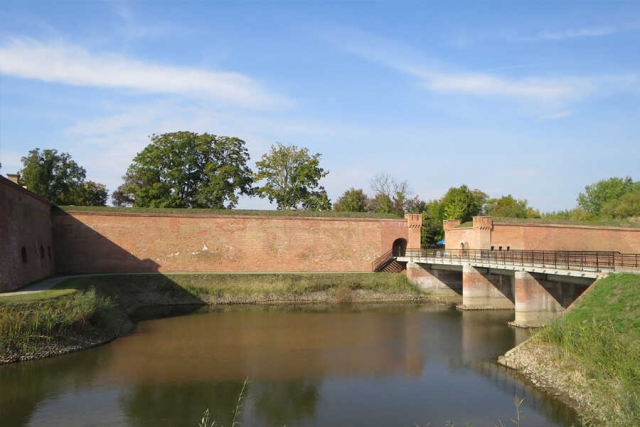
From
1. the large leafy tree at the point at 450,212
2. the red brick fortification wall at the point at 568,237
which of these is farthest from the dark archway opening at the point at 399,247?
the large leafy tree at the point at 450,212

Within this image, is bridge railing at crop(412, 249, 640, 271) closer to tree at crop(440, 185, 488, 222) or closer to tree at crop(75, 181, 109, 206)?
tree at crop(440, 185, 488, 222)

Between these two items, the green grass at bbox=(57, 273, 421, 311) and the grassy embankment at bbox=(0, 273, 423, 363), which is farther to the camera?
the green grass at bbox=(57, 273, 421, 311)

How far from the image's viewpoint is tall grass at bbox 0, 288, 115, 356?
45.7 feet

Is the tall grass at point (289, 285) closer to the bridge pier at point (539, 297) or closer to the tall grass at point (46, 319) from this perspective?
the tall grass at point (46, 319)

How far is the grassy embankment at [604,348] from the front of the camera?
8.78 metres

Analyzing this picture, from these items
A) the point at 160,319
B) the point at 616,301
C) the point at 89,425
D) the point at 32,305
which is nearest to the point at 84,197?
the point at 160,319

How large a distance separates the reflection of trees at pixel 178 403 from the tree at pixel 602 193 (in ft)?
206

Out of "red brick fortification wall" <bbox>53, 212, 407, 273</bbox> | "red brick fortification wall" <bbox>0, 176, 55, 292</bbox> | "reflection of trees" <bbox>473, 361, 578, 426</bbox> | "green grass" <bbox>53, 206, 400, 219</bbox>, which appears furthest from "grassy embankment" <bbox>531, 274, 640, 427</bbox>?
"green grass" <bbox>53, 206, 400, 219</bbox>

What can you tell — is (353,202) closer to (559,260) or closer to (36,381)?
(559,260)

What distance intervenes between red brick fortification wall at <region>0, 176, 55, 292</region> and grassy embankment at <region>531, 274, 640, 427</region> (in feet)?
57.0

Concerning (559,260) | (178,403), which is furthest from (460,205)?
(178,403)

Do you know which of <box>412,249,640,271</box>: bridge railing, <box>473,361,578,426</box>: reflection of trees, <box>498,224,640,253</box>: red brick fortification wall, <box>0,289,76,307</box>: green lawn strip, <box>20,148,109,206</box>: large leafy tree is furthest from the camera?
<box>20,148,109,206</box>: large leafy tree

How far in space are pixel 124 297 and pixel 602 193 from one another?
61.6m

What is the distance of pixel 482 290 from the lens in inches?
934
